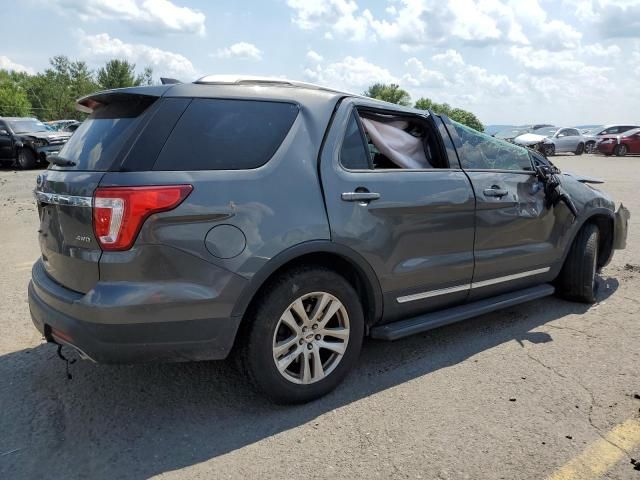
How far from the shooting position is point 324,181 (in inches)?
121

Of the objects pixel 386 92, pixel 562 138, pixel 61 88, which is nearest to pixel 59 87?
pixel 61 88

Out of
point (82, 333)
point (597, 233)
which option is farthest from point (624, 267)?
point (82, 333)

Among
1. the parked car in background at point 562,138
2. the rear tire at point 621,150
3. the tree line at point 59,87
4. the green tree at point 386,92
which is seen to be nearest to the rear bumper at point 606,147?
the rear tire at point 621,150

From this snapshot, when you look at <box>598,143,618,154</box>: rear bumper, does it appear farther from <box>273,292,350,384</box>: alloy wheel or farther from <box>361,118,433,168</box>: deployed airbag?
<box>273,292,350,384</box>: alloy wheel

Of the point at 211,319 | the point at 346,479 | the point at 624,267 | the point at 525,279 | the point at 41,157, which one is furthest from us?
the point at 41,157

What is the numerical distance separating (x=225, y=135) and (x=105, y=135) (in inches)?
25.8

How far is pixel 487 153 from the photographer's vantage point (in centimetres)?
420

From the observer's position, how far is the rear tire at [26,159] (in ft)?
57.0

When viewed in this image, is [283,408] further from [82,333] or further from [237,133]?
[237,133]

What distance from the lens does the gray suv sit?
2605 mm

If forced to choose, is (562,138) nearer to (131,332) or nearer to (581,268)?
(581,268)

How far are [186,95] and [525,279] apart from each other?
2956 millimetres

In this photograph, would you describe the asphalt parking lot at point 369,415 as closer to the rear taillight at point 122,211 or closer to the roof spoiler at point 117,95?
the rear taillight at point 122,211

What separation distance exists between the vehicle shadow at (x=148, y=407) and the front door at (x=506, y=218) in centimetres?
52
